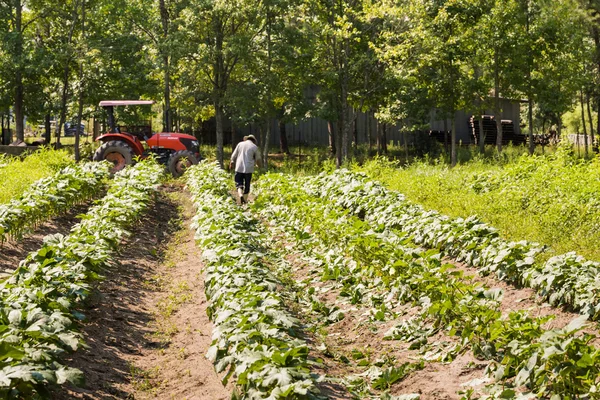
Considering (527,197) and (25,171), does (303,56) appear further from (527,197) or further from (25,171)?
(527,197)

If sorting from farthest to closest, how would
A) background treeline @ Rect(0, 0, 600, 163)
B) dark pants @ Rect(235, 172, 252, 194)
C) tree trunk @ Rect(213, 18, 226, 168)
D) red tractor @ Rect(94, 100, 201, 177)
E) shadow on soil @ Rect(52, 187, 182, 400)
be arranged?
tree trunk @ Rect(213, 18, 226, 168), background treeline @ Rect(0, 0, 600, 163), red tractor @ Rect(94, 100, 201, 177), dark pants @ Rect(235, 172, 252, 194), shadow on soil @ Rect(52, 187, 182, 400)

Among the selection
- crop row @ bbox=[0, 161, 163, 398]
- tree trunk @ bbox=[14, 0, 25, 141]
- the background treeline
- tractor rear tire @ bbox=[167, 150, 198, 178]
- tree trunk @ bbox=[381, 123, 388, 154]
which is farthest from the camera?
tree trunk @ bbox=[381, 123, 388, 154]

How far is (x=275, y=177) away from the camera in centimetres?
1747

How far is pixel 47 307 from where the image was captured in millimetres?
6945

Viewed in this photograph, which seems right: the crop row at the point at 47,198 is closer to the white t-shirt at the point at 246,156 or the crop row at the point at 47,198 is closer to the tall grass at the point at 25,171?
the tall grass at the point at 25,171

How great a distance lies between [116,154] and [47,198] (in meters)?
9.61

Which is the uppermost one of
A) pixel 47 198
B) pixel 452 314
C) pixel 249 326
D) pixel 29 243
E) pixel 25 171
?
pixel 25 171

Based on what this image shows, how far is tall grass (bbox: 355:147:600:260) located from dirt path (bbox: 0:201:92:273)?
21.1 ft

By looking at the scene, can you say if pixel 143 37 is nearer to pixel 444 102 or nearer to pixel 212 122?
pixel 212 122

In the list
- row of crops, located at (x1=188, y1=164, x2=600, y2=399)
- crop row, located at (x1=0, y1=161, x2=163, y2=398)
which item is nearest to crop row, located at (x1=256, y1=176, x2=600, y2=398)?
row of crops, located at (x1=188, y1=164, x2=600, y2=399)

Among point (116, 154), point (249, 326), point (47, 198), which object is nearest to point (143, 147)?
point (116, 154)

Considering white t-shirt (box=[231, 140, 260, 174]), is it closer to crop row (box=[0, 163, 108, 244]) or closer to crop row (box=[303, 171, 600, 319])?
crop row (box=[303, 171, 600, 319])

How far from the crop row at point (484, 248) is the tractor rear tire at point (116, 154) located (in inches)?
350

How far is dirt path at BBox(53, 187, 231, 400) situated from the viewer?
7.08 meters
